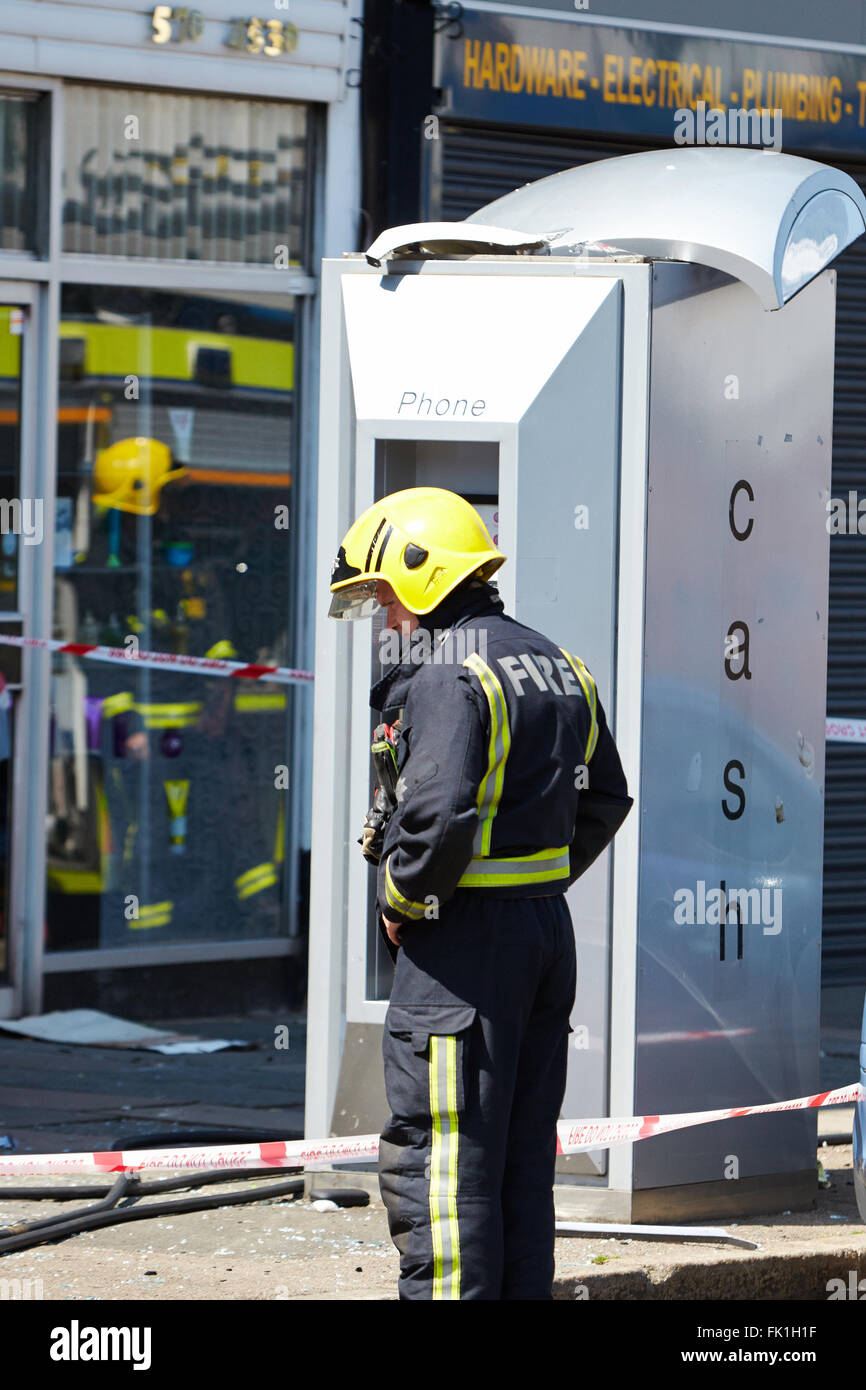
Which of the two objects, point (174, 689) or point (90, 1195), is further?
point (174, 689)

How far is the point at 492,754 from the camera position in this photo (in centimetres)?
415

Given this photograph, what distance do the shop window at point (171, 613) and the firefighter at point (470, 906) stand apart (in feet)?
15.0

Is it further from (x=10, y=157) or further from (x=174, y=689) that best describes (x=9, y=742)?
(x=10, y=157)

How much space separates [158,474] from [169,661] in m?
0.86

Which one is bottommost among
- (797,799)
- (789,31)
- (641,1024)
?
(641,1024)

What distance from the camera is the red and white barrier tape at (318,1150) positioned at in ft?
17.9

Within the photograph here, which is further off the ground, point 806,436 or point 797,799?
point 806,436
